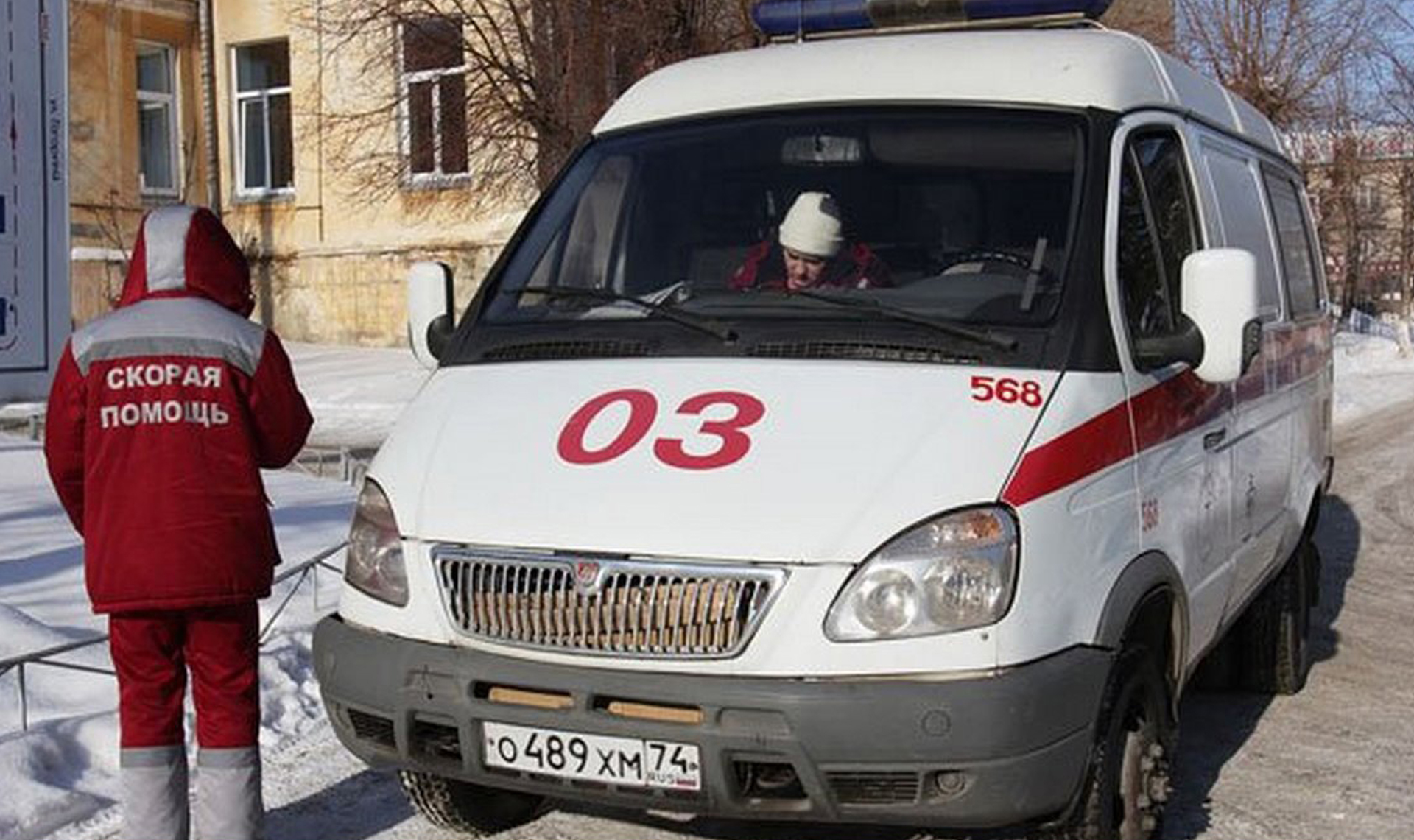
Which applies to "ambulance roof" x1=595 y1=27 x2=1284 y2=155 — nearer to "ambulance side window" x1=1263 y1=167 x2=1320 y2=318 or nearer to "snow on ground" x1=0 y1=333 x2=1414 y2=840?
"ambulance side window" x1=1263 y1=167 x2=1320 y2=318

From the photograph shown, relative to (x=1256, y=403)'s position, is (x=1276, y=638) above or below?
below

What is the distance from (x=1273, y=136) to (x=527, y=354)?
3.99 m

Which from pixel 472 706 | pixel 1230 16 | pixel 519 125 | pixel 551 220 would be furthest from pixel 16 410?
pixel 1230 16

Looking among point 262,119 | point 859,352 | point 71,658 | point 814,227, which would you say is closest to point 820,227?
point 814,227

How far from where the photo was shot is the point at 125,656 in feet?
13.7

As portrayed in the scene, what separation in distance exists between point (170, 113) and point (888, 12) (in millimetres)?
21665

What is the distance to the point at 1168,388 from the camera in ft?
14.3

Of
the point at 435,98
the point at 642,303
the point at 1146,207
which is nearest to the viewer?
the point at 642,303

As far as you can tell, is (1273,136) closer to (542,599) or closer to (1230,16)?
(542,599)

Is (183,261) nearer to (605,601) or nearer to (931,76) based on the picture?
(605,601)

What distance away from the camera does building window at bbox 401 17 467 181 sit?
1841 centimetres

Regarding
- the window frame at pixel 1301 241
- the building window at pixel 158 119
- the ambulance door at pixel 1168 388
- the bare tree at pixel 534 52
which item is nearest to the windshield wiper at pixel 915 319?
the ambulance door at pixel 1168 388

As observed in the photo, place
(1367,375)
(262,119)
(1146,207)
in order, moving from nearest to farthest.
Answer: (1146,207) → (262,119) → (1367,375)

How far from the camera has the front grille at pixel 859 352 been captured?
3984 millimetres
